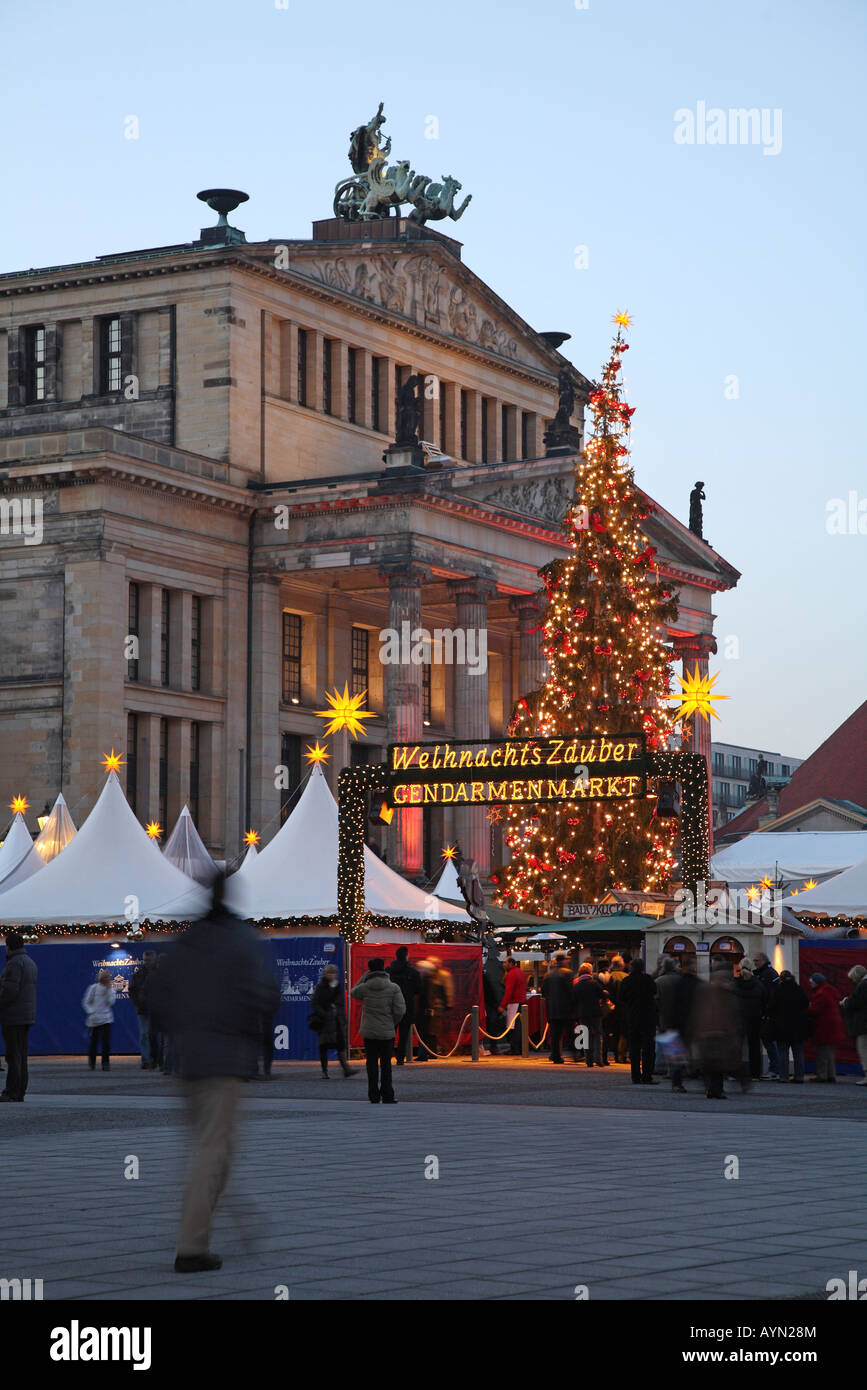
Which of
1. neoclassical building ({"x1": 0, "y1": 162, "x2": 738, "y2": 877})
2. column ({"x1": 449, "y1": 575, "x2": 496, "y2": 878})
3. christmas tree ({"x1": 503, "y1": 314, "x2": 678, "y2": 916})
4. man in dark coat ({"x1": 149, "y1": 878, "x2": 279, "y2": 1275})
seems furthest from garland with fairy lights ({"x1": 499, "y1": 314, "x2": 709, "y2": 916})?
man in dark coat ({"x1": 149, "y1": 878, "x2": 279, "y2": 1275})

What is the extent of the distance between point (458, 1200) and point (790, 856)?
41.7 meters

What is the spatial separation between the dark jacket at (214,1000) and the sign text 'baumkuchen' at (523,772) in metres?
19.7

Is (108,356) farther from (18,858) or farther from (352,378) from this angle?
(18,858)

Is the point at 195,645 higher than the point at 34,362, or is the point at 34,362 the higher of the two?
the point at 34,362

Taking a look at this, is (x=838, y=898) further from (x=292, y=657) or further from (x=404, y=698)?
(x=292, y=657)

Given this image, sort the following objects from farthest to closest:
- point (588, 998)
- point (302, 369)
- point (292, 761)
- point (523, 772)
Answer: point (302, 369)
point (292, 761)
point (588, 998)
point (523, 772)

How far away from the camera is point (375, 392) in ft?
228

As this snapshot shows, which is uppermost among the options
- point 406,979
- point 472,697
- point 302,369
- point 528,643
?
point 302,369

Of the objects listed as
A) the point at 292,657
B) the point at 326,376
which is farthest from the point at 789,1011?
the point at 326,376

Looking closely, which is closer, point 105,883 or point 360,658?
point 105,883

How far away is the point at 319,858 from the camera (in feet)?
115

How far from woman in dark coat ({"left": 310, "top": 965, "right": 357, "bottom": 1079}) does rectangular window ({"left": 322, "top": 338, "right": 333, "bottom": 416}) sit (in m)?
40.1

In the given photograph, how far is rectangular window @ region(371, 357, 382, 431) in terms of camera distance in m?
69.2

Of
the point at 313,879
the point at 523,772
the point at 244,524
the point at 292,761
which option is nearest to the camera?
the point at 523,772
